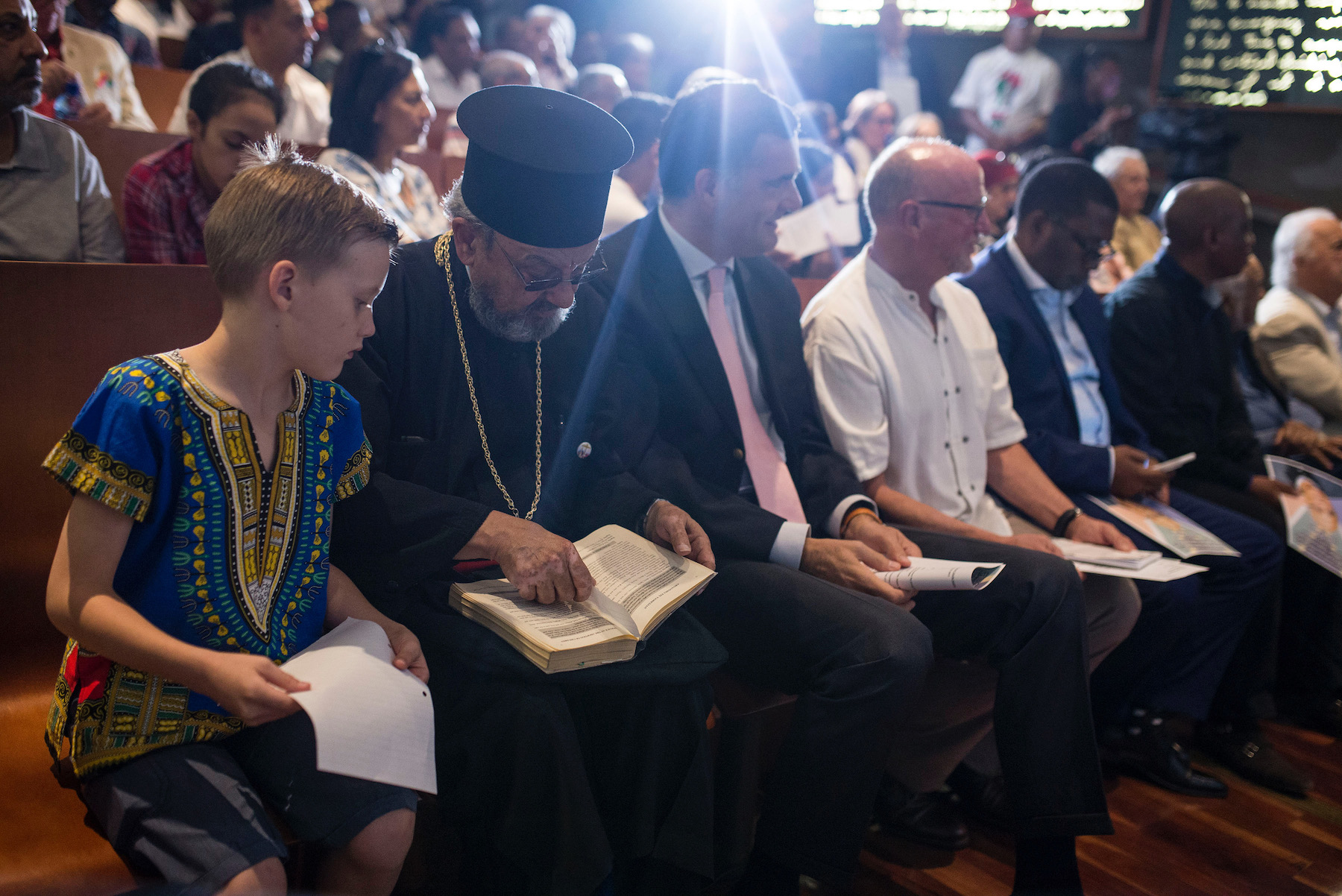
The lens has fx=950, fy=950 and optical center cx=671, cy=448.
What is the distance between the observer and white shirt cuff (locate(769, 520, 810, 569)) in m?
2.05

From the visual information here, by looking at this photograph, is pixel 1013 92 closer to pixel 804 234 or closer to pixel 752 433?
pixel 804 234

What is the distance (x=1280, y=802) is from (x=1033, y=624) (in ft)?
3.74

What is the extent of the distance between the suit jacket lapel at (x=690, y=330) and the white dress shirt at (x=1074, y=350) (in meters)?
1.25

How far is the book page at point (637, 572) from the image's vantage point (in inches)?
62.3

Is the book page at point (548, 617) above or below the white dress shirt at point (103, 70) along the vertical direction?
below

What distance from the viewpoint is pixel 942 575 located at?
180 cm

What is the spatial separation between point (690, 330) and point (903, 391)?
0.62m

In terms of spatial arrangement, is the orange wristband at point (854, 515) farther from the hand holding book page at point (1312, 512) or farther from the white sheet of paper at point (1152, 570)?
the hand holding book page at point (1312, 512)

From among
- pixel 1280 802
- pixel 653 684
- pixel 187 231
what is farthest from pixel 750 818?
pixel 187 231

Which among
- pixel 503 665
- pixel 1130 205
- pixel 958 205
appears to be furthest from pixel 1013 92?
pixel 503 665

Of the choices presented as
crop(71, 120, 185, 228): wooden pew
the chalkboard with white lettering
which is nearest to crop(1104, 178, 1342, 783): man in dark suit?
crop(71, 120, 185, 228): wooden pew

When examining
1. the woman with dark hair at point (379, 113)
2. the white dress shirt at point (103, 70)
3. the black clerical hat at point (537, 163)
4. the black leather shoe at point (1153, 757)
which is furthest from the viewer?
the white dress shirt at point (103, 70)

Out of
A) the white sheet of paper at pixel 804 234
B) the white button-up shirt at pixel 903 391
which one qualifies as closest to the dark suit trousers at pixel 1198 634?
the white button-up shirt at pixel 903 391

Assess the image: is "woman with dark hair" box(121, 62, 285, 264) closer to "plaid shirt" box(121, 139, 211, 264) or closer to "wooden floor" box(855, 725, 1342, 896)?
"plaid shirt" box(121, 139, 211, 264)
